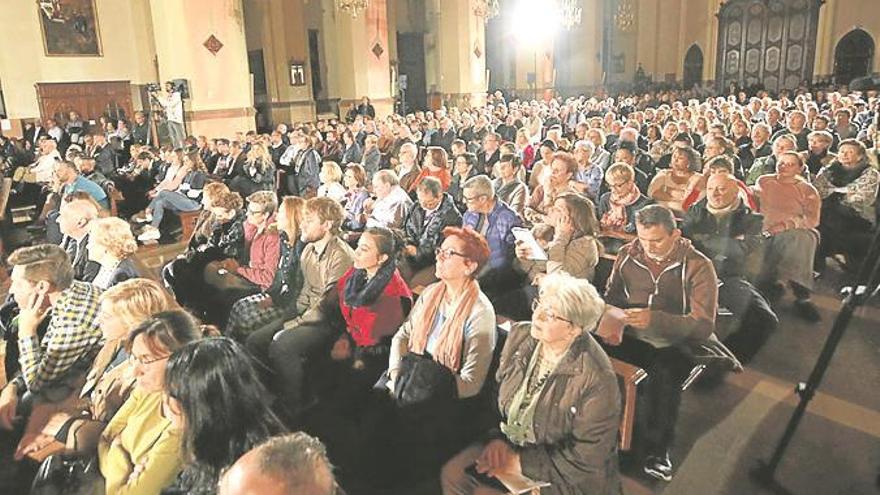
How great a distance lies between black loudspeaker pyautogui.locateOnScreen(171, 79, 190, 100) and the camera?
11.8 meters

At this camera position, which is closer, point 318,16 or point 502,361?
point 502,361

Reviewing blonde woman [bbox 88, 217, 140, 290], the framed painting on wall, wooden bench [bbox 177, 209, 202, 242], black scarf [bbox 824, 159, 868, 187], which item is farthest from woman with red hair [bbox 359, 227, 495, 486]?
the framed painting on wall

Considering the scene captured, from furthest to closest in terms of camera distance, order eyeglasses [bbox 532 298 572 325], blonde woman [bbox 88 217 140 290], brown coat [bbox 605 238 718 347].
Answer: blonde woman [bbox 88 217 140 290]
brown coat [bbox 605 238 718 347]
eyeglasses [bbox 532 298 572 325]

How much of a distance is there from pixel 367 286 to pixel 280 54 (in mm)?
16255

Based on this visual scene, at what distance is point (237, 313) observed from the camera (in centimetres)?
399

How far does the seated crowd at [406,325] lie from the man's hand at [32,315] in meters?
0.01

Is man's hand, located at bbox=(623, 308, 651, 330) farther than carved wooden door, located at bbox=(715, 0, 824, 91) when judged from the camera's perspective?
No

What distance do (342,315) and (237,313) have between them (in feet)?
2.61

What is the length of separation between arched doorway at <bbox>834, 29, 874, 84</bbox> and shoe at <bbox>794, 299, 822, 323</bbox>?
808 inches

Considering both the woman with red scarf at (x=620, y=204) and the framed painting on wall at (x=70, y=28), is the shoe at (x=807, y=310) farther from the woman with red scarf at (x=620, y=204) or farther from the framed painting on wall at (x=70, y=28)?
the framed painting on wall at (x=70, y=28)

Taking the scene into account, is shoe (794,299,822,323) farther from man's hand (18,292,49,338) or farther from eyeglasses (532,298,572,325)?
man's hand (18,292,49,338)

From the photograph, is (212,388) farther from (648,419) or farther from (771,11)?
(771,11)

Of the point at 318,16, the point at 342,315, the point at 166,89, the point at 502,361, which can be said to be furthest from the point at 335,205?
the point at 318,16

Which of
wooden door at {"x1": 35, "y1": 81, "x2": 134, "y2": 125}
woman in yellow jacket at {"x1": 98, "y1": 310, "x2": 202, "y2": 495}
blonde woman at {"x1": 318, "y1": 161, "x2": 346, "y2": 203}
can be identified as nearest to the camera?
woman in yellow jacket at {"x1": 98, "y1": 310, "x2": 202, "y2": 495}
